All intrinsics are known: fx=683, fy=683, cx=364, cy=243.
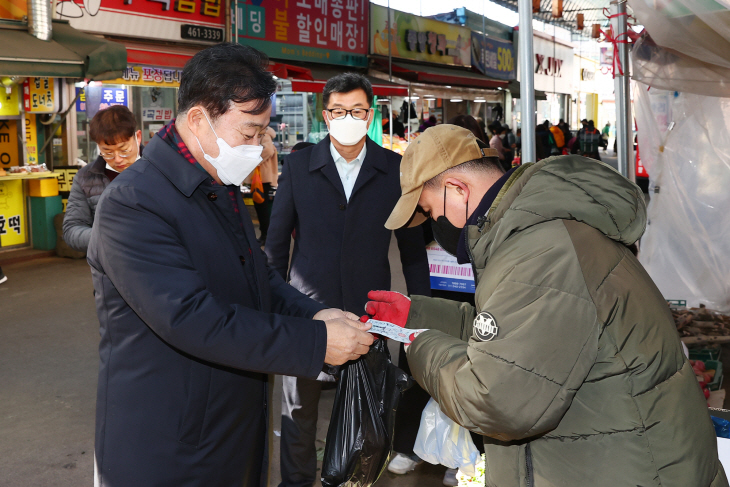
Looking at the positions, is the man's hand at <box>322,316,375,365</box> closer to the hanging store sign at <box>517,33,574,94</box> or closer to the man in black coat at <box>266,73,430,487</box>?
the man in black coat at <box>266,73,430,487</box>

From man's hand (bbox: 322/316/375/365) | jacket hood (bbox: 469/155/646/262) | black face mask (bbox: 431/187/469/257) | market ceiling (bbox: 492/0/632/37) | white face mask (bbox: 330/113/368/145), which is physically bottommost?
man's hand (bbox: 322/316/375/365)

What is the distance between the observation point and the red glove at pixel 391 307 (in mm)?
2254

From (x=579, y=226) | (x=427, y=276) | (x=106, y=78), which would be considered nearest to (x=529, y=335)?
(x=579, y=226)

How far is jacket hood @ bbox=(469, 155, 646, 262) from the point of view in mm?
1450

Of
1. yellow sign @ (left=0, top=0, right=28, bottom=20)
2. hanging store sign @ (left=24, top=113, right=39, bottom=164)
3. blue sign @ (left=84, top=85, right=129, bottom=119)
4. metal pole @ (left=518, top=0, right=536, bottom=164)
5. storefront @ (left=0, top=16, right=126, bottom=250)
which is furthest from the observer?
blue sign @ (left=84, top=85, right=129, bottom=119)

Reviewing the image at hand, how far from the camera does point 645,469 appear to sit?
58.2 inches

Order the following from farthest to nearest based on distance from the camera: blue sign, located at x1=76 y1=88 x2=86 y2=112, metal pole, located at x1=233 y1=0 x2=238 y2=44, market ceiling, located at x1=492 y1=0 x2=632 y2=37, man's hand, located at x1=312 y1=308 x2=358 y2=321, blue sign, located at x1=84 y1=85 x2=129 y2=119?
market ceiling, located at x1=492 y1=0 x2=632 y2=37 < metal pole, located at x1=233 y1=0 x2=238 y2=44 < blue sign, located at x1=84 y1=85 x2=129 y2=119 < blue sign, located at x1=76 y1=88 x2=86 y2=112 < man's hand, located at x1=312 y1=308 x2=358 y2=321

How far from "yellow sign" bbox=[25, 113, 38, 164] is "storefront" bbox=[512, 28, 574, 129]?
17277mm

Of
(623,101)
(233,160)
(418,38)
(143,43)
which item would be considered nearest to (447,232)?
(233,160)

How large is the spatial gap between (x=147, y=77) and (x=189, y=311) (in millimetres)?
8957

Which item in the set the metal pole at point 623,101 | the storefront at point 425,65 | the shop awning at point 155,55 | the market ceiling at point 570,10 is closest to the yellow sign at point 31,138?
the shop awning at point 155,55

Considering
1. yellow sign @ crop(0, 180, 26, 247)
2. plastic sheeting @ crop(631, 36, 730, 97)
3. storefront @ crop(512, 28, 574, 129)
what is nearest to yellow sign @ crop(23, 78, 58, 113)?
yellow sign @ crop(0, 180, 26, 247)

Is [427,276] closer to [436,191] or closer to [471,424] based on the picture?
[436,191]

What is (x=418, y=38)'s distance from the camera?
16516 millimetres
